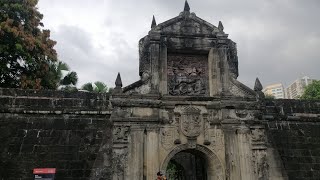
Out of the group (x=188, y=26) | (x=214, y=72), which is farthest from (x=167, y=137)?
(x=188, y=26)

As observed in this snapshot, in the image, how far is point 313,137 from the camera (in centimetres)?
1168

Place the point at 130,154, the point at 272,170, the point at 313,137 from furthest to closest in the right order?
the point at 313,137 < the point at 272,170 < the point at 130,154

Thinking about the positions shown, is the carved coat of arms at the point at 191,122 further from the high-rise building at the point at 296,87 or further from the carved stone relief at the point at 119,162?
the high-rise building at the point at 296,87

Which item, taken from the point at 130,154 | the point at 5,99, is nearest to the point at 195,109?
the point at 130,154

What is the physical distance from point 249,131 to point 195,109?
5.72ft

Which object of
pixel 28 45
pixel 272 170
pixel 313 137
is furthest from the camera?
pixel 28 45

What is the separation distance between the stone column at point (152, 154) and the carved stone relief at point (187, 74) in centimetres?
149

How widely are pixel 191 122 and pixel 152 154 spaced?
1.53m

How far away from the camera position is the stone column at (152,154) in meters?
9.14

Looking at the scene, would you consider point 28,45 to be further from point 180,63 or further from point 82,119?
point 180,63

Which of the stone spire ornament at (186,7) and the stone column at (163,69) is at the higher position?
the stone spire ornament at (186,7)

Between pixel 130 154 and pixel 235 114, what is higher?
pixel 235 114

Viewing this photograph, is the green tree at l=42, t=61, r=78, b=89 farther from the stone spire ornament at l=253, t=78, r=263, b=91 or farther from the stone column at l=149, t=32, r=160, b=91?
the stone spire ornament at l=253, t=78, r=263, b=91

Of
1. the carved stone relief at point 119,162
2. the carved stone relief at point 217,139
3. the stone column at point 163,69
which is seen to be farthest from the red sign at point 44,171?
the carved stone relief at point 217,139
